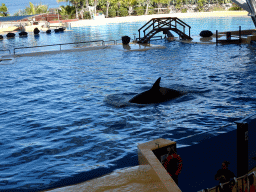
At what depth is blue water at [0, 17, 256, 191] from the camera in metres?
8.79

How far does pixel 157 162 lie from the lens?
6.48 meters

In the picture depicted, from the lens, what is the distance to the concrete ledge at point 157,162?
5678mm

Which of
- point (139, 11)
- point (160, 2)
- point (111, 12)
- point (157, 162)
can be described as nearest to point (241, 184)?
point (157, 162)

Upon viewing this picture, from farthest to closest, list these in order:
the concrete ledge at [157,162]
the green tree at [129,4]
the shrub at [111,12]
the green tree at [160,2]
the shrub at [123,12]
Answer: the green tree at [160,2]
the green tree at [129,4]
the shrub at [111,12]
the shrub at [123,12]
the concrete ledge at [157,162]

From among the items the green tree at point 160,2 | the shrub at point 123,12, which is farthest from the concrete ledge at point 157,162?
the green tree at point 160,2

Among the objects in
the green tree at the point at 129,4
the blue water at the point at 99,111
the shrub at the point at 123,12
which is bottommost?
→ the blue water at the point at 99,111

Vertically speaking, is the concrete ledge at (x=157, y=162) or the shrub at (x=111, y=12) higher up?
the shrub at (x=111, y=12)

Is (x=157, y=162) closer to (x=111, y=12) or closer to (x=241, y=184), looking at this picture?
(x=241, y=184)

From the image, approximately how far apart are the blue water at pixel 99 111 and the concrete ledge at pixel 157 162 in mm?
1323

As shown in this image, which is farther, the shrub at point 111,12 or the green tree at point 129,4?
the green tree at point 129,4

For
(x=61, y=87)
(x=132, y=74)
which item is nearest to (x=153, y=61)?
A: (x=132, y=74)

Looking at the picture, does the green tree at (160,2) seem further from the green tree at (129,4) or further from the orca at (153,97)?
the orca at (153,97)

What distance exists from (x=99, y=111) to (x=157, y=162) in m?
7.10

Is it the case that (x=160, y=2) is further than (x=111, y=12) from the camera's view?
Yes
